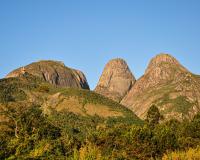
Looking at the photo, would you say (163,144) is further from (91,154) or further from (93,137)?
(91,154)

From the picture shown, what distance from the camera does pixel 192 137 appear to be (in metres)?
148

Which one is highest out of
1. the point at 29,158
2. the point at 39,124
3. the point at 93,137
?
the point at 39,124

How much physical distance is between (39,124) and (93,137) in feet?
160

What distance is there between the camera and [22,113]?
557 feet

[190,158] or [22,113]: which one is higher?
[22,113]

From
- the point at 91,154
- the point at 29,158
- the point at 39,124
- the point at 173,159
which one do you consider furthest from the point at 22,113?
the point at 29,158

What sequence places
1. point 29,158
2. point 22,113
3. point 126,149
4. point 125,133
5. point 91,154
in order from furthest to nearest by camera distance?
1. point 22,113
2. point 125,133
3. point 126,149
4. point 91,154
5. point 29,158

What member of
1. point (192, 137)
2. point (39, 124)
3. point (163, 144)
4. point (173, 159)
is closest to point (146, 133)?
point (163, 144)

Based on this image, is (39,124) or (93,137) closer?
(93,137)

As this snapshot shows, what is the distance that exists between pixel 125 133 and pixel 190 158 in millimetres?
55873

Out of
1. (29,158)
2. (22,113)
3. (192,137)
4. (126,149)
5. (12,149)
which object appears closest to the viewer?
(29,158)

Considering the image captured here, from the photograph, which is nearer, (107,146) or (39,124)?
(107,146)

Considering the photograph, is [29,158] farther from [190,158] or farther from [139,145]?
[139,145]

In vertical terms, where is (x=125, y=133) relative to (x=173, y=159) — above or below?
above
